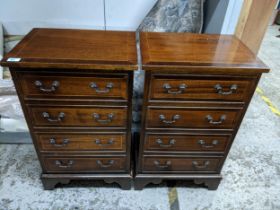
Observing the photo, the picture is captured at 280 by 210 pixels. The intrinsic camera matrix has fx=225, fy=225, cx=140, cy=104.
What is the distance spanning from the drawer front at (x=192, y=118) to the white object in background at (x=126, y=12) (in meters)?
1.03

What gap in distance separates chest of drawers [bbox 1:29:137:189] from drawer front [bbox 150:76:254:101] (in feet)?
0.48

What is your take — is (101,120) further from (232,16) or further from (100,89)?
(232,16)

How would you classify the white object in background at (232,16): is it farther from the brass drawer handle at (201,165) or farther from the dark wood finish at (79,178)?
the dark wood finish at (79,178)

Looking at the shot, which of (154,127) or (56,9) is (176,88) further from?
(56,9)

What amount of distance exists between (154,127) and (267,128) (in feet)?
4.59

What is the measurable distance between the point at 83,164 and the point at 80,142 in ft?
0.59

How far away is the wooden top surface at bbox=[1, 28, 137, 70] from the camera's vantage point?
97 cm

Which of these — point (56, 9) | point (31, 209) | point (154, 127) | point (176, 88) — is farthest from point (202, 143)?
point (56, 9)

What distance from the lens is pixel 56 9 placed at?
5.89 feet

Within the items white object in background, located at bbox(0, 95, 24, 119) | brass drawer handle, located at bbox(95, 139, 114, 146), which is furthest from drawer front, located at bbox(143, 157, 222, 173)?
white object in background, located at bbox(0, 95, 24, 119)

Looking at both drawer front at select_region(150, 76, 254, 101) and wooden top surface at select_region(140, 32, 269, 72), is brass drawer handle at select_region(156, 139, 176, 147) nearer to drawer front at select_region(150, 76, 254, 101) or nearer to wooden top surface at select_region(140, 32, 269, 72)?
drawer front at select_region(150, 76, 254, 101)

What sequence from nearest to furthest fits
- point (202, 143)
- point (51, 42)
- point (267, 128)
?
point (51, 42) < point (202, 143) < point (267, 128)

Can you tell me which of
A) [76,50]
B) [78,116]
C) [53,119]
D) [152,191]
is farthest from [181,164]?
[76,50]

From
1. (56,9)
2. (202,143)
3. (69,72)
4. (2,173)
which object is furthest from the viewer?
(56,9)
